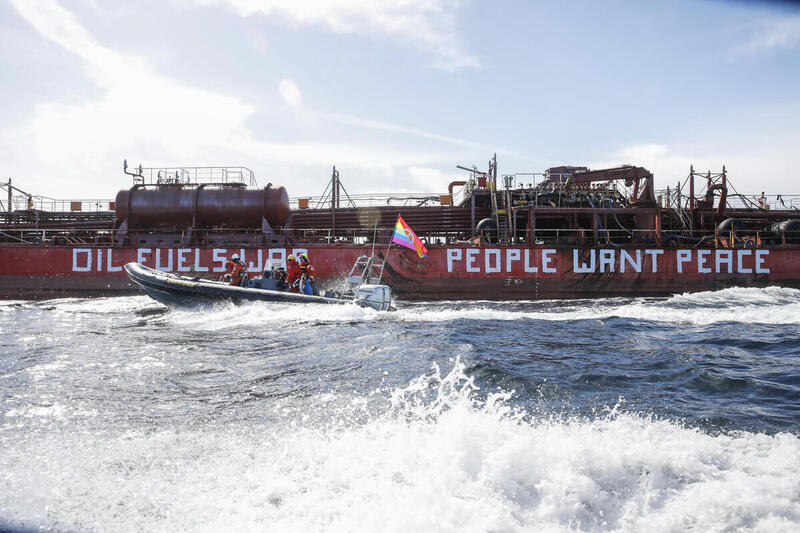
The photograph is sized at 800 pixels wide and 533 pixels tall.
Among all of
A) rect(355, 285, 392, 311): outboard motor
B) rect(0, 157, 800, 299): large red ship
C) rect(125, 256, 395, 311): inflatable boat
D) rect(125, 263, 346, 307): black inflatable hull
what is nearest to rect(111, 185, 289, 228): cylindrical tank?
rect(0, 157, 800, 299): large red ship

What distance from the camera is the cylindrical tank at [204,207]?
2530 cm

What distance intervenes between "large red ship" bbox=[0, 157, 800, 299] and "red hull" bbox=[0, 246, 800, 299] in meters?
0.05

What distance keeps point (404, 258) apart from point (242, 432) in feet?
61.7

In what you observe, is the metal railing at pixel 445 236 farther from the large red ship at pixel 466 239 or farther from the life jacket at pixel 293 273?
the life jacket at pixel 293 273

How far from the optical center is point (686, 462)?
4.25m

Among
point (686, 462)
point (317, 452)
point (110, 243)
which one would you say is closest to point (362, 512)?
point (317, 452)

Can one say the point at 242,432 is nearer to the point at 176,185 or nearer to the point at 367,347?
the point at 367,347

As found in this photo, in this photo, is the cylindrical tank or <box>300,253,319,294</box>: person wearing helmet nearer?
<box>300,253,319,294</box>: person wearing helmet

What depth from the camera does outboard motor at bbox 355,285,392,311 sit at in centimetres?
1462

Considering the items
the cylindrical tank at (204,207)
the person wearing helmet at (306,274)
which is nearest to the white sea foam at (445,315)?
the person wearing helmet at (306,274)

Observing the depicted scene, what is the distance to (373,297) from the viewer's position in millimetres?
14664

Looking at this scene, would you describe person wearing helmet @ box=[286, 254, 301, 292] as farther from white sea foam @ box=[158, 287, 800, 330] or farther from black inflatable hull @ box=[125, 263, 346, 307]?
white sea foam @ box=[158, 287, 800, 330]

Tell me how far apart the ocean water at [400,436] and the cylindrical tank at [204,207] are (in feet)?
52.6

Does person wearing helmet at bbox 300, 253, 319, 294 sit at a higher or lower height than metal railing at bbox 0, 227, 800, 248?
lower
